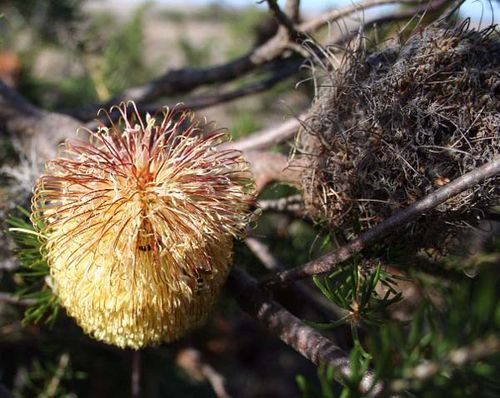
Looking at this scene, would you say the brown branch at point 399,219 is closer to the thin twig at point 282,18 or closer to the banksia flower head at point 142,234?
the banksia flower head at point 142,234

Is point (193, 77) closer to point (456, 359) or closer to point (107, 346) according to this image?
point (107, 346)

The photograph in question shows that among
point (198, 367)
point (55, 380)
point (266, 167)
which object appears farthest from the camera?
point (198, 367)

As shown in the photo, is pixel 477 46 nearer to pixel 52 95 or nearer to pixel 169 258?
pixel 169 258

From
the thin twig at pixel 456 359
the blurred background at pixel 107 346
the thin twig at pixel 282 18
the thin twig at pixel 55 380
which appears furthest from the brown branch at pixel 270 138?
the thin twig at pixel 456 359

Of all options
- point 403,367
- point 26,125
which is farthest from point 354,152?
point 26,125

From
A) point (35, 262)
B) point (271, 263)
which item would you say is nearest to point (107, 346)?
point (271, 263)

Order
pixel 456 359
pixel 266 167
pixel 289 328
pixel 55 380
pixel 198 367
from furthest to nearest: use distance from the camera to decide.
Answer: pixel 198 367 < pixel 55 380 < pixel 266 167 < pixel 289 328 < pixel 456 359
